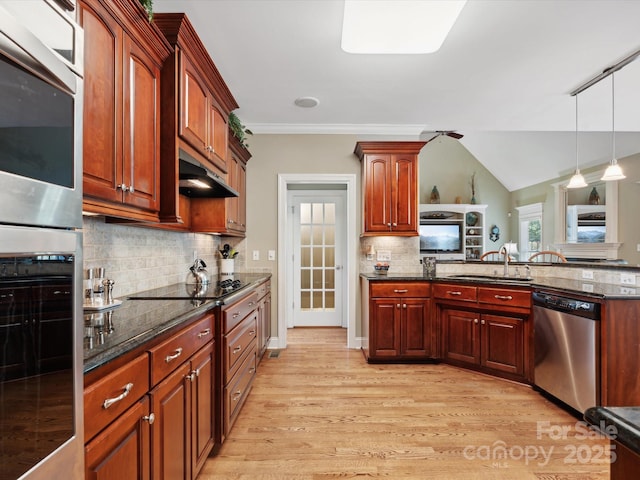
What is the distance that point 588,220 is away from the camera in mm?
6211

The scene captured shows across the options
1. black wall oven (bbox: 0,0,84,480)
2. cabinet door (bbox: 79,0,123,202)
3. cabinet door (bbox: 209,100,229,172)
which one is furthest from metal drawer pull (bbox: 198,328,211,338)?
cabinet door (bbox: 209,100,229,172)

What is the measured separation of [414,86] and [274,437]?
3.10m

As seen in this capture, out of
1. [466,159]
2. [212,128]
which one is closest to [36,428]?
[212,128]

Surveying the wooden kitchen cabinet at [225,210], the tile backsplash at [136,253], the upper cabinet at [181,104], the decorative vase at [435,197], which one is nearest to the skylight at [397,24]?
the upper cabinet at [181,104]

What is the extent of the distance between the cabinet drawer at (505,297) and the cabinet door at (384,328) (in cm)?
81

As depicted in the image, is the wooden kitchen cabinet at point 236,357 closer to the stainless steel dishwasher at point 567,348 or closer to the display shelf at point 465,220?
the stainless steel dishwasher at point 567,348

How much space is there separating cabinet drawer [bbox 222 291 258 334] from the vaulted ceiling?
190cm

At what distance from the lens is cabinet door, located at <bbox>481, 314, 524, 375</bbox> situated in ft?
9.50

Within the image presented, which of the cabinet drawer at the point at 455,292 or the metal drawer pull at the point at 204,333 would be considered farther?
the cabinet drawer at the point at 455,292

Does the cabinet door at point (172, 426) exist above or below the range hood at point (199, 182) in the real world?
below

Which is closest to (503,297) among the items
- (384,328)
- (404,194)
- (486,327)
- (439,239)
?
(486,327)

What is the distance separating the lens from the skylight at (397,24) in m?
1.79

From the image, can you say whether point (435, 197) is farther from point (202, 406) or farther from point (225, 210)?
point (202, 406)

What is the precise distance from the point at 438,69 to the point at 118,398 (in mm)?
3045
